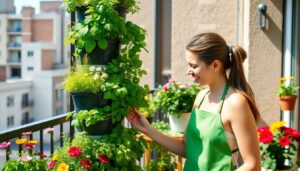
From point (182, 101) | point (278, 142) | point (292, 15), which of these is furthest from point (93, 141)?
point (292, 15)

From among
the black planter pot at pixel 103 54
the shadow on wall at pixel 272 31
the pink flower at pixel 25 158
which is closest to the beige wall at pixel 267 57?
the shadow on wall at pixel 272 31

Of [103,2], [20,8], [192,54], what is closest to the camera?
[192,54]

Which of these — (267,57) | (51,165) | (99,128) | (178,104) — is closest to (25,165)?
(51,165)

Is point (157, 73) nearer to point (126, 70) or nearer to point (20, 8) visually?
point (126, 70)

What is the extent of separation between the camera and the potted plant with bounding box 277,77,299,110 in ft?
14.0

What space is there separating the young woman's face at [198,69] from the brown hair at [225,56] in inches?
0.7

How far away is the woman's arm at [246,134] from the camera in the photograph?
181 centimetres

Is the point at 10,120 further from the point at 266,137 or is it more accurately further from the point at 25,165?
the point at 25,165

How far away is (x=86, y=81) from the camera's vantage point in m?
2.07

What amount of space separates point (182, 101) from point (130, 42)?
141 cm

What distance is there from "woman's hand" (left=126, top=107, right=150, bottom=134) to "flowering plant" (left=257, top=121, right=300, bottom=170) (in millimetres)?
1779

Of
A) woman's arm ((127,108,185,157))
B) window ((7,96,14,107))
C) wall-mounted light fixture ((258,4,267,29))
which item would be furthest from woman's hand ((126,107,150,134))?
window ((7,96,14,107))

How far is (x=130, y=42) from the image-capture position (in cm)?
223

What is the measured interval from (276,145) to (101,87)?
2.14 metres
